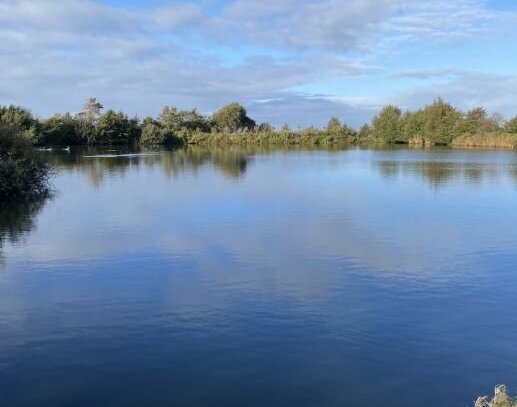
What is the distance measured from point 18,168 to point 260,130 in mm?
67556

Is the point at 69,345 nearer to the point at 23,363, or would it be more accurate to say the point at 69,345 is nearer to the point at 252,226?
the point at 23,363

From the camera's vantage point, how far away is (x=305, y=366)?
656cm

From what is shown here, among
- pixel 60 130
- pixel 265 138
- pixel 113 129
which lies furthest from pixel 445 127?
pixel 60 130

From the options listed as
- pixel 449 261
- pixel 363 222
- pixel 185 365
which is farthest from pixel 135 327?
pixel 363 222

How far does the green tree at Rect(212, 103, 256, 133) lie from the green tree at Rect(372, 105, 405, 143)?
69.8 feet

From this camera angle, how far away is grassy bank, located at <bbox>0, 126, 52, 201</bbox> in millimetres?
19000

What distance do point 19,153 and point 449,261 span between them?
53.7 ft

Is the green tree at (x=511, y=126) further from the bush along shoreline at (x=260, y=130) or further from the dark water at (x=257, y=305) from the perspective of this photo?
the dark water at (x=257, y=305)

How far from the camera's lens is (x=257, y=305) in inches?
341

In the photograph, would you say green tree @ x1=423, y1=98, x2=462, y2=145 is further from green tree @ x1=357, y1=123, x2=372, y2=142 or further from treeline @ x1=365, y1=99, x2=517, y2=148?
green tree @ x1=357, y1=123, x2=372, y2=142

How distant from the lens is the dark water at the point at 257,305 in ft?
20.2

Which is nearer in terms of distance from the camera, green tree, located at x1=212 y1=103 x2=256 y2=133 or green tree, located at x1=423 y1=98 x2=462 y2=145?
green tree, located at x1=423 y1=98 x2=462 y2=145

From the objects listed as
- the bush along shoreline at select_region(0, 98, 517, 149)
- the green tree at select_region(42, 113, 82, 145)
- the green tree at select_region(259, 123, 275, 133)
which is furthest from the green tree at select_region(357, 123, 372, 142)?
the green tree at select_region(42, 113, 82, 145)

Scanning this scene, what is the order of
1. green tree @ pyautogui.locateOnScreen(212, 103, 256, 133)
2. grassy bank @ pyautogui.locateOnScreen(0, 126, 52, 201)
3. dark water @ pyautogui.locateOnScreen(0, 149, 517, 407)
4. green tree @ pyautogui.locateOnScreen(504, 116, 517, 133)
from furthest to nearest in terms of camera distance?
green tree @ pyautogui.locateOnScreen(212, 103, 256, 133) < green tree @ pyautogui.locateOnScreen(504, 116, 517, 133) < grassy bank @ pyautogui.locateOnScreen(0, 126, 52, 201) < dark water @ pyautogui.locateOnScreen(0, 149, 517, 407)
